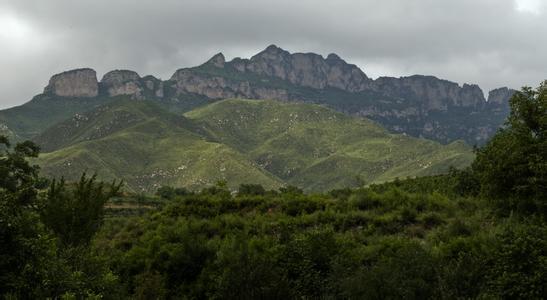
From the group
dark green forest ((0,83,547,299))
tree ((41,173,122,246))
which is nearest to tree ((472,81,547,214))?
dark green forest ((0,83,547,299))

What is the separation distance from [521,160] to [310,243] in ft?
32.6

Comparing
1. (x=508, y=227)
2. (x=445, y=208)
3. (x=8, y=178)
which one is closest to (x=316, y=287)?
(x=508, y=227)

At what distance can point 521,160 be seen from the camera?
69.7 feet

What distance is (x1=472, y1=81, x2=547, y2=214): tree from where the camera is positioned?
2050 cm

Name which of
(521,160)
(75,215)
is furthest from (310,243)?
(75,215)

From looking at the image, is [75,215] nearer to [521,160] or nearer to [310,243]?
[310,243]

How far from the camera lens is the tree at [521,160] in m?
20.5

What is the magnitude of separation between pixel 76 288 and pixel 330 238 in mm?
10183

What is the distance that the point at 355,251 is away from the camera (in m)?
20.0

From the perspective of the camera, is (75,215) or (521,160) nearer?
(521,160)

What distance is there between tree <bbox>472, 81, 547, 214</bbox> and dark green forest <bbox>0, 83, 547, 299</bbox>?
0.06 meters

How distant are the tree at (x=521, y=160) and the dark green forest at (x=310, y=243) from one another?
0.20ft

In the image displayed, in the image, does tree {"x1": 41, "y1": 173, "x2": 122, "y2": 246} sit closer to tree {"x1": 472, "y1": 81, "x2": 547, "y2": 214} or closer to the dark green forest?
the dark green forest

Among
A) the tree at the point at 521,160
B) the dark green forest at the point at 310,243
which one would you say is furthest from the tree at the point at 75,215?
the tree at the point at 521,160
